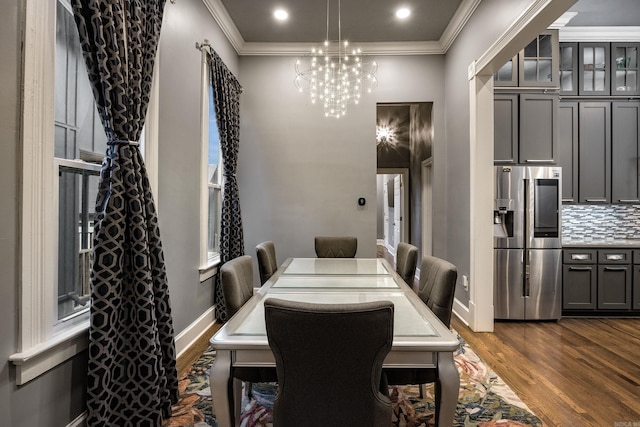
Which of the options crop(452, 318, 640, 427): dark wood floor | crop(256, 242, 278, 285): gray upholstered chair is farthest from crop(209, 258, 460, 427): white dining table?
crop(452, 318, 640, 427): dark wood floor

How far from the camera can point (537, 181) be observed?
3.52 meters

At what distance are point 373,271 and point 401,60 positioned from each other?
10.3 ft

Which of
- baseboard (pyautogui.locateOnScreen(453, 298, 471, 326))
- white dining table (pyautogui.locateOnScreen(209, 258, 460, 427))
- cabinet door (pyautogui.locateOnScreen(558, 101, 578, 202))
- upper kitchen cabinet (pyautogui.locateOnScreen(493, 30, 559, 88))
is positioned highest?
upper kitchen cabinet (pyautogui.locateOnScreen(493, 30, 559, 88))

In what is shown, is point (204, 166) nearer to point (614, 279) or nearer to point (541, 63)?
point (541, 63)

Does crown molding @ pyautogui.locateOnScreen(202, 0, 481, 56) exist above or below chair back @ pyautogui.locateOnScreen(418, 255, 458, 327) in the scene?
above

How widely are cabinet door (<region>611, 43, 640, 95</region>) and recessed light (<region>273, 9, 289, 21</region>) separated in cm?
367

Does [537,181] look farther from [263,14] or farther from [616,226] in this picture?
[263,14]

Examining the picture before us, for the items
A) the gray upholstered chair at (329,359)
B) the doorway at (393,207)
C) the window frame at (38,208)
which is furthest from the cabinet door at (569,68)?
the window frame at (38,208)

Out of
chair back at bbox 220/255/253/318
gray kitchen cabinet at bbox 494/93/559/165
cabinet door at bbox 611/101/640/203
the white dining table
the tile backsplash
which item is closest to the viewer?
the white dining table

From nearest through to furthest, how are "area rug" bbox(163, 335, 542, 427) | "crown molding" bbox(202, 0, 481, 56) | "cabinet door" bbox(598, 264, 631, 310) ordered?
"area rug" bbox(163, 335, 542, 427), "cabinet door" bbox(598, 264, 631, 310), "crown molding" bbox(202, 0, 481, 56)

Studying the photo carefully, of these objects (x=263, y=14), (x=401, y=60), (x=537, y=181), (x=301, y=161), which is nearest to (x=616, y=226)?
(x=537, y=181)

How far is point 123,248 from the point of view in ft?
5.81

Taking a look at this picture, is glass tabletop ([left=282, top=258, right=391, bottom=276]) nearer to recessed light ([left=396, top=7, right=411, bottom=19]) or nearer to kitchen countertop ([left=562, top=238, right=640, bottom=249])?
kitchen countertop ([left=562, top=238, right=640, bottom=249])

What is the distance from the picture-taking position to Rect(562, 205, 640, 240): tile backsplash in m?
3.97
